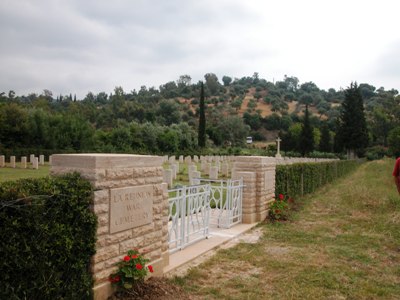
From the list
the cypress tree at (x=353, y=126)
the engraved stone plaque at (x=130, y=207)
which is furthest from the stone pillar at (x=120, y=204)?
the cypress tree at (x=353, y=126)

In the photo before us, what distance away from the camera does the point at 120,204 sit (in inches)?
160

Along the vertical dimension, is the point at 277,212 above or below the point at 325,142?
below

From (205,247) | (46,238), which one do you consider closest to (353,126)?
(205,247)

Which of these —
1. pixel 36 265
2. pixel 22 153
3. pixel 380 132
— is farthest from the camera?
pixel 380 132

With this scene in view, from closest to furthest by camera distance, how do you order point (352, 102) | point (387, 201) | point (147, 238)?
point (147, 238) → point (387, 201) → point (352, 102)

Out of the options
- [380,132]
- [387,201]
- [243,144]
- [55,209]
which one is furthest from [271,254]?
[380,132]

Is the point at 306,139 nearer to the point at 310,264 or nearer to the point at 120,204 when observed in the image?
the point at 310,264

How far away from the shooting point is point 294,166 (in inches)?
495

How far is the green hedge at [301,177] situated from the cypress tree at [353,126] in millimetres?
33889

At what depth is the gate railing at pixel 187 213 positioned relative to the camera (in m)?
5.83

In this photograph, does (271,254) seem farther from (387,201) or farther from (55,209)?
(387,201)

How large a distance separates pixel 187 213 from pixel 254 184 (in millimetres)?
3047

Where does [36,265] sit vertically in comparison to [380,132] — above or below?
below

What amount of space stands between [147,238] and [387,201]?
9.27 meters
